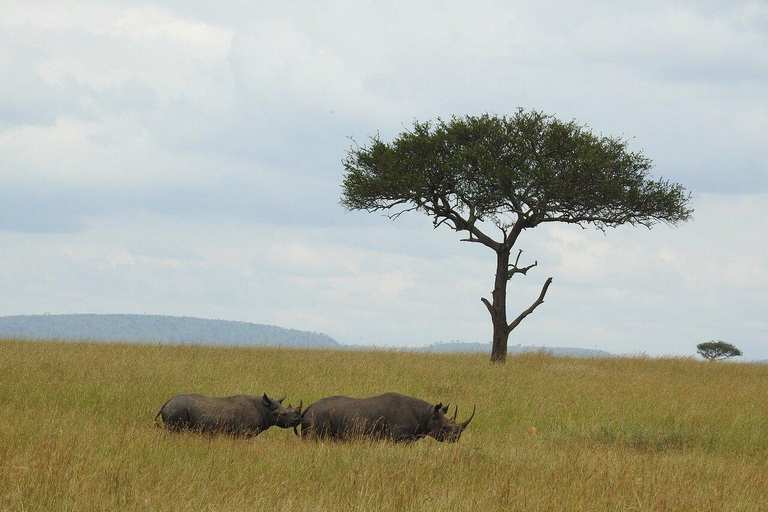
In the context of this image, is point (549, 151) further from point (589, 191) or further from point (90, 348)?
point (90, 348)

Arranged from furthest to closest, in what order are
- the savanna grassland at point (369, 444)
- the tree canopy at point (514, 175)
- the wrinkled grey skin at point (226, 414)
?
the tree canopy at point (514, 175) → the wrinkled grey skin at point (226, 414) → the savanna grassland at point (369, 444)

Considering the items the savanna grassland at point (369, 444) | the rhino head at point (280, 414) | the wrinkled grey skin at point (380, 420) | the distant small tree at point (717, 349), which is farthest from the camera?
the distant small tree at point (717, 349)

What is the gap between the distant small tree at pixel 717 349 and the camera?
5931cm

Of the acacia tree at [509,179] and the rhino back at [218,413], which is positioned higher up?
the acacia tree at [509,179]

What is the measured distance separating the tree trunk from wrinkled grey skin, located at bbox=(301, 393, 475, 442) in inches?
683

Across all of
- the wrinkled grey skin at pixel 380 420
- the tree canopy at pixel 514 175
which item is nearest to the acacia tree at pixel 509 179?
the tree canopy at pixel 514 175

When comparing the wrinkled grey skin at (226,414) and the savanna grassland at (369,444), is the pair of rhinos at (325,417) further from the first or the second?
the savanna grassland at (369,444)

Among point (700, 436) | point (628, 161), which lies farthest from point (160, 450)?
point (628, 161)

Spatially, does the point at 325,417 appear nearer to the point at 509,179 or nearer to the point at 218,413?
the point at 218,413

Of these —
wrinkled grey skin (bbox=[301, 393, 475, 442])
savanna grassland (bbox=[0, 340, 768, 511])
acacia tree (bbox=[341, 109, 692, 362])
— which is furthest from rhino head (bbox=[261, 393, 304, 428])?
acacia tree (bbox=[341, 109, 692, 362])

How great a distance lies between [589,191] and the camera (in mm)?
30531

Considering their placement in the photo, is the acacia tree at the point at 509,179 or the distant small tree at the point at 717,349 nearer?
the acacia tree at the point at 509,179

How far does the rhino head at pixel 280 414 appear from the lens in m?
13.7

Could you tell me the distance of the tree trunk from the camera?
101 feet
